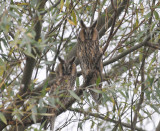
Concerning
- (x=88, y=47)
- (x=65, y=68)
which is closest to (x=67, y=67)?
(x=65, y=68)

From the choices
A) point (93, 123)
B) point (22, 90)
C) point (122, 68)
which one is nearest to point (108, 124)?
point (93, 123)

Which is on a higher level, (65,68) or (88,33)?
(88,33)

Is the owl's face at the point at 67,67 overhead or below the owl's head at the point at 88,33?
below

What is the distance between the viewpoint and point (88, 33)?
9.73 feet

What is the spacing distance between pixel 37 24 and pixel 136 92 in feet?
3.21

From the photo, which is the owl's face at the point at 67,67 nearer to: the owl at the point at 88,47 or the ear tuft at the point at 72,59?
the ear tuft at the point at 72,59

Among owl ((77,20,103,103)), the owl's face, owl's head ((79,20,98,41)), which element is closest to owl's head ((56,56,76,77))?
the owl's face

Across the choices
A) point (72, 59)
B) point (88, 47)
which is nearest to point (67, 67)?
point (72, 59)

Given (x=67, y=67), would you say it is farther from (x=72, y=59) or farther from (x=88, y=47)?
(x=88, y=47)

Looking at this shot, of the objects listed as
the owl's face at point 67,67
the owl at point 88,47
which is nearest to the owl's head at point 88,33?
the owl at point 88,47

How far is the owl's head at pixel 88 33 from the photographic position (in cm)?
295

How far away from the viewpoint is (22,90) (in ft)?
6.94

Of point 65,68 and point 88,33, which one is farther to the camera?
point 65,68

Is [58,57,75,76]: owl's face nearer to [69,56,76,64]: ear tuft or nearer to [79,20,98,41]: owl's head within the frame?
[69,56,76,64]: ear tuft
